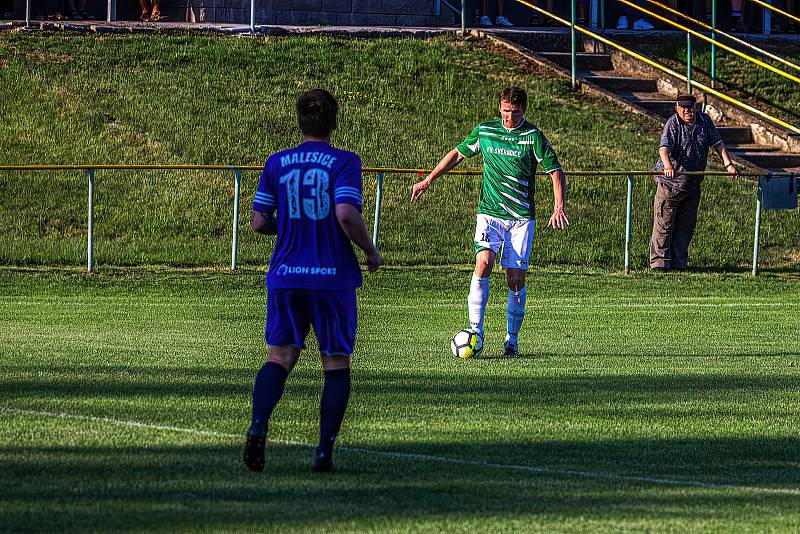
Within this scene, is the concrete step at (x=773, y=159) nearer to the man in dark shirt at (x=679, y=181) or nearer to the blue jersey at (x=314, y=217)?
the man in dark shirt at (x=679, y=181)

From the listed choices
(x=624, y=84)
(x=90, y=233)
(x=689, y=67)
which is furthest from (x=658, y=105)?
(x=90, y=233)

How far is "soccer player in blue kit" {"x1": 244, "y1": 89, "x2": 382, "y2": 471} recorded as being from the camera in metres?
6.84

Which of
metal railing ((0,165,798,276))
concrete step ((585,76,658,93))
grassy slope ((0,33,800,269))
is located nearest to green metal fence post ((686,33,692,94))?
concrete step ((585,76,658,93))

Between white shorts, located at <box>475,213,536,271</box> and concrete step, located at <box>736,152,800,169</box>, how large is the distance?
1359 cm

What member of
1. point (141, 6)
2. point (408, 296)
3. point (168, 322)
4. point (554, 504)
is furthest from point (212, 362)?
point (141, 6)

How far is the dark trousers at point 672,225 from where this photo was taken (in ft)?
64.0

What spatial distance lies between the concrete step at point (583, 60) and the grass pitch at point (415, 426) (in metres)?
13.4

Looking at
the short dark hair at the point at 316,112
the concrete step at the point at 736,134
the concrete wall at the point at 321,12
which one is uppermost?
the concrete wall at the point at 321,12

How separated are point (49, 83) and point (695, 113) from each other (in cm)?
1211

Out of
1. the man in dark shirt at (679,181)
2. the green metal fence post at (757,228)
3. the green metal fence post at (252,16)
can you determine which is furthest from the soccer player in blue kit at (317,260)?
the green metal fence post at (252,16)

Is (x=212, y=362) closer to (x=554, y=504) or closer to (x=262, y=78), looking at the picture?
(x=554, y=504)

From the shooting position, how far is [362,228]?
22.4 feet

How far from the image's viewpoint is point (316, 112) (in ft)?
22.5

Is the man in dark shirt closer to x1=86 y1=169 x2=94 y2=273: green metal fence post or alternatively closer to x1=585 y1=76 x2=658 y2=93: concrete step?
x1=86 y1=169 x2=94 y2=273: green metal fence post
